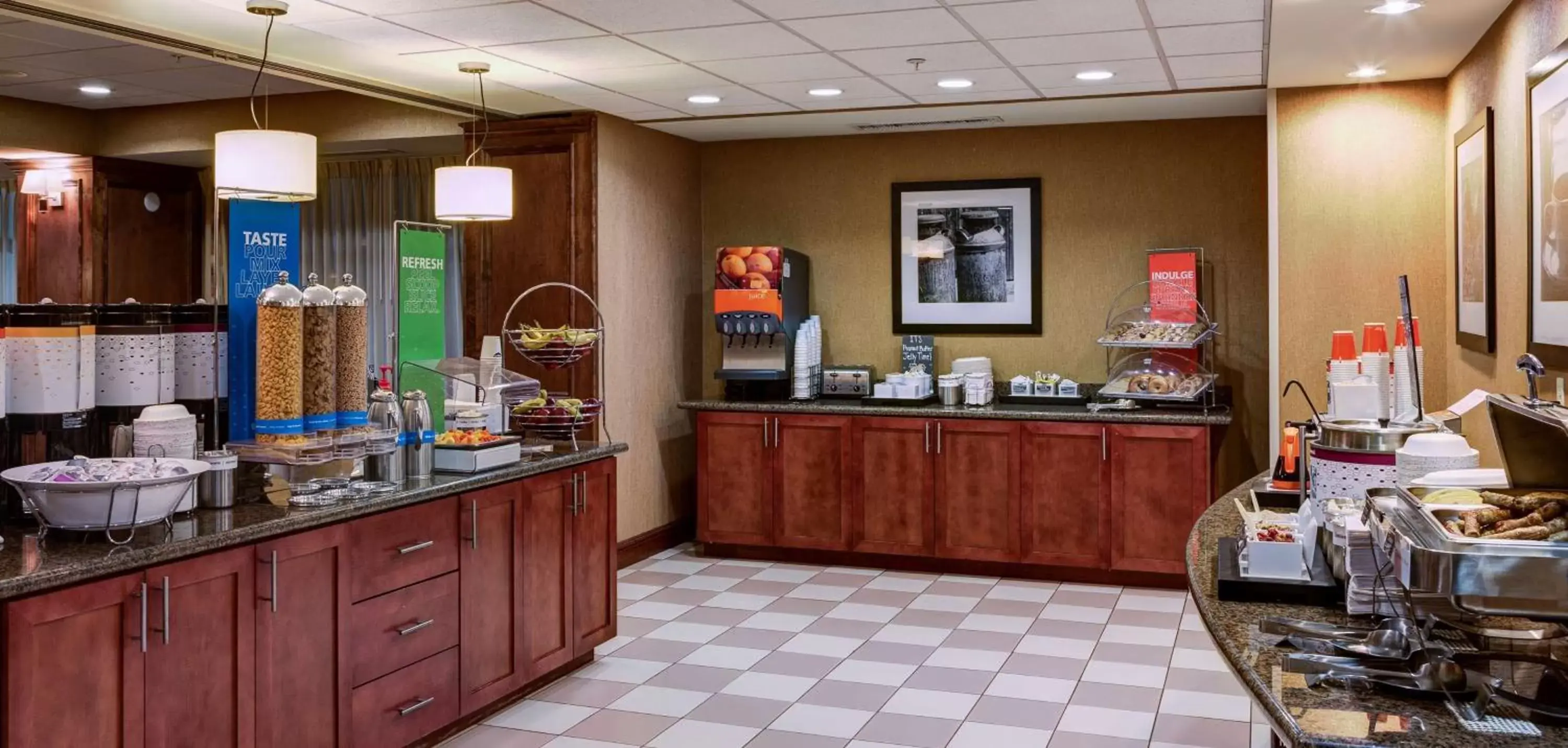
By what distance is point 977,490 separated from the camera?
6879 mm

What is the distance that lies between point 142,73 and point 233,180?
2962 millimetres

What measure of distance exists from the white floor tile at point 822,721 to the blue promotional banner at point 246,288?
6.75 feet

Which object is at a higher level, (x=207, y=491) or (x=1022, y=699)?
(x=207, y=491)

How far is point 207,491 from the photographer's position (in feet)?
11.5

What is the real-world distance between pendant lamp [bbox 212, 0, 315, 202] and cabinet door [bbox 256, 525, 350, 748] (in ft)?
4.66

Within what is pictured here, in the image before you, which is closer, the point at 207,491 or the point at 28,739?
the point at 28,739

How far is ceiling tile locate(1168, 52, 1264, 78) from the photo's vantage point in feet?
17.5

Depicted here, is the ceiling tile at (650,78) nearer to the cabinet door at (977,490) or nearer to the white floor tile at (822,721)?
the cabinet door at (977,490)

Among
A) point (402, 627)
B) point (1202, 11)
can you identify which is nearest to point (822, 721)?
point (402, 627)

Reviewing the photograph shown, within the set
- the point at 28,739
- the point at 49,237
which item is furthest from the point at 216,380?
the point at 49,237

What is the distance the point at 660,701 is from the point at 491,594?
789 millimetres

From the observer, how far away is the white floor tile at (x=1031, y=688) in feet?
15.3

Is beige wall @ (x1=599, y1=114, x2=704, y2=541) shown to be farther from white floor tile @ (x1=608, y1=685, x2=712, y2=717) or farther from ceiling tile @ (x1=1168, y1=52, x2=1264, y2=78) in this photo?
ceiling tile @ (x1=1168, y1=52, x2=1264, y2=78)

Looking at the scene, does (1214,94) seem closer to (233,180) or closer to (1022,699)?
(1022,699)
